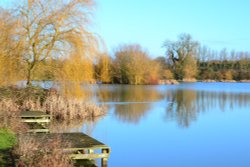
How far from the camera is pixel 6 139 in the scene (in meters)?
8.03

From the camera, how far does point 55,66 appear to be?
15.1 meters

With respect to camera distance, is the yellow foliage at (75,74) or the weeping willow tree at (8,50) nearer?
the weeping willow tree at (8,50)

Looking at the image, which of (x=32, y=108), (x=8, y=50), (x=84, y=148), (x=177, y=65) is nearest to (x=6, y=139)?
(x=84, y=148)

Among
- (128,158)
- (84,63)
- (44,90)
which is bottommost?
(128,158)

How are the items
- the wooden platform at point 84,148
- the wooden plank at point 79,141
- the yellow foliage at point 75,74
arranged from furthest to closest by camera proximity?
the yellow foliage at point 75,74
the wooden plank at point 79,141
the wooden platform at point 84,148

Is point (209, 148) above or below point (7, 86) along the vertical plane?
below

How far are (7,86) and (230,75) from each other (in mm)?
48778

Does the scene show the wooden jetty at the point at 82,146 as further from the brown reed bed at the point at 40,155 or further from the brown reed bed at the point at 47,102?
the brown reed bed at the point at 47,102

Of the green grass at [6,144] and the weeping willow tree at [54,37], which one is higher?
the weeping willow tree at [54,37]

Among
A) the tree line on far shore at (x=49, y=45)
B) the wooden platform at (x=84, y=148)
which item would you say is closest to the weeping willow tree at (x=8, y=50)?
the tree line on far shore at (x=49, y=45)

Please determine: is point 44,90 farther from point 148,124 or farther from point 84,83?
point 148,124

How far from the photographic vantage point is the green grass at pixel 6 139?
7.49 m

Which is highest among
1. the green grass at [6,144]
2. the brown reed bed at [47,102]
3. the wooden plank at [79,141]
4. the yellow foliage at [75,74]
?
the yellow foliage at [75,74]

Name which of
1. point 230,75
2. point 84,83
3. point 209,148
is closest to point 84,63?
point 84,83
